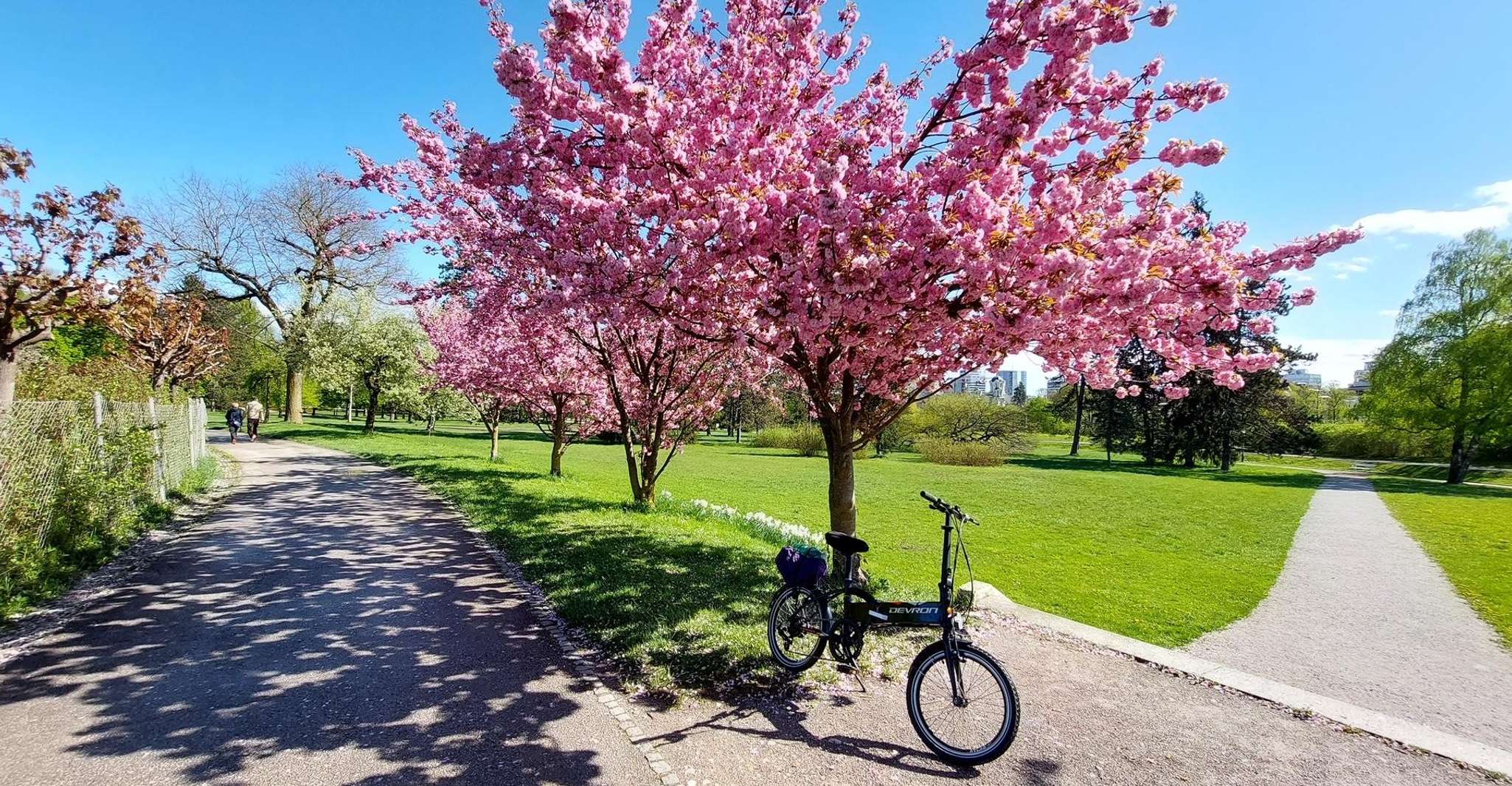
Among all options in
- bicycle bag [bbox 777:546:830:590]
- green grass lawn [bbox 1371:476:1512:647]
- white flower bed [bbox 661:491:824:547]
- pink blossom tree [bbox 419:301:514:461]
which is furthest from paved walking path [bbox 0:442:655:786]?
green grass lawn [bbox 1371:476:1512:647]

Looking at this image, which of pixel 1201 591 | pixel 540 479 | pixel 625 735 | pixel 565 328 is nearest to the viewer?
pixel 625 735

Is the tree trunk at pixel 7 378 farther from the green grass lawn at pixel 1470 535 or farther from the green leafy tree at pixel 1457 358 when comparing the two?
the green leafy tree at pixel 1457 358

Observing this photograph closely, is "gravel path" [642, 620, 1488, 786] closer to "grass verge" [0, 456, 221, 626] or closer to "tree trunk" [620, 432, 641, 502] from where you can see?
"grass verge" [0, 456, 221, 626]

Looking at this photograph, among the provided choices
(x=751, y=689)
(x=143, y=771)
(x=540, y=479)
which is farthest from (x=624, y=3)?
(x=540, y=479)

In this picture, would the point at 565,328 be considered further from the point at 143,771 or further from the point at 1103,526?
the point at 1103,526

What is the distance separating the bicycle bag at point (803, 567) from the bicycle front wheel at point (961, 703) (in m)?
1.06

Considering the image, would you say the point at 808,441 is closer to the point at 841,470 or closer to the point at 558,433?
the point at 558,433

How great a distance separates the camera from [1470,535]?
1412cm

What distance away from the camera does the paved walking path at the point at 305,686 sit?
11.1 ft

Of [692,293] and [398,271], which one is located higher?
[398,271]

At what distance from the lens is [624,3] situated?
5.32 m

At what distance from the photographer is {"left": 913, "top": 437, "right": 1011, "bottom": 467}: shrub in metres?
34.2

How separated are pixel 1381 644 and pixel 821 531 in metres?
8.22

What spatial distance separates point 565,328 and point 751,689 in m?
8.50
